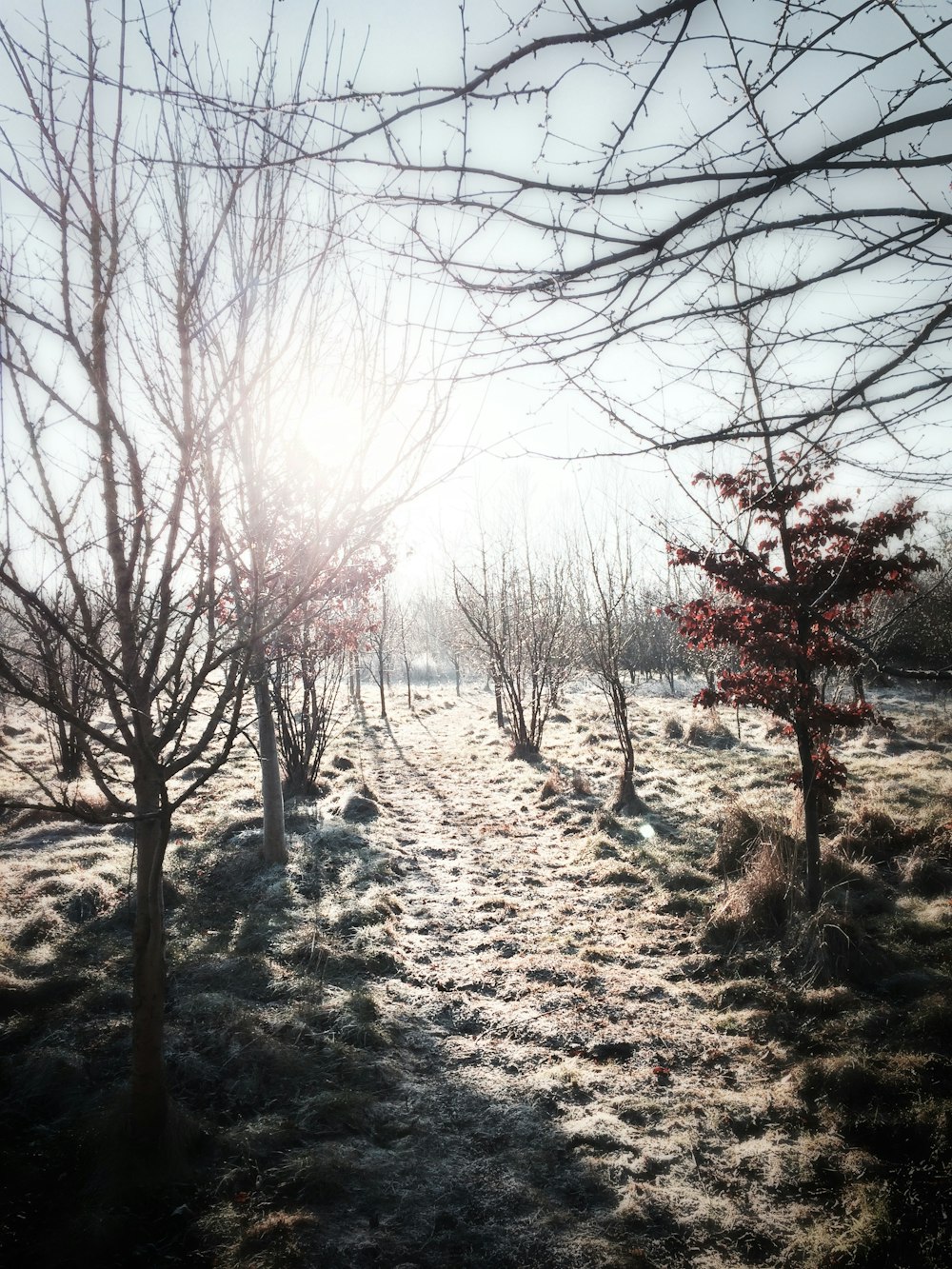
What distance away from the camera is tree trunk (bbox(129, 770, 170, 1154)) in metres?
2.68

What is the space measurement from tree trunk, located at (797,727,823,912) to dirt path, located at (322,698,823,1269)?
1.02 metres

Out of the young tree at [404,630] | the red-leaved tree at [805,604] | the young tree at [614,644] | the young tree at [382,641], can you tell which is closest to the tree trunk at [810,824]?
the red-leaved tree at [805,604]

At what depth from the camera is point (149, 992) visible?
2752 mm

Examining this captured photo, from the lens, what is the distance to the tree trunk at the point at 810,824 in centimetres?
477

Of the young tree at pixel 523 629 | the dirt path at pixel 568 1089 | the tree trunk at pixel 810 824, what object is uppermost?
the young tree at pixel 523 629

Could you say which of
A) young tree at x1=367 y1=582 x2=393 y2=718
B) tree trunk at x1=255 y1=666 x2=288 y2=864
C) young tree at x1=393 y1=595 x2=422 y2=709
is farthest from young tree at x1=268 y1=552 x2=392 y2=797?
young tree at x1=393 y1=595 x2=422 y2=709

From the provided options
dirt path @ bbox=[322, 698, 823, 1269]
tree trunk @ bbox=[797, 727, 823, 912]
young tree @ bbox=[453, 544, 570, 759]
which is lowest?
dirt path @ bbox=[322, 698, 823, 1269]

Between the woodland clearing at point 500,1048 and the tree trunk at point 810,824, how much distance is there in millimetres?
274

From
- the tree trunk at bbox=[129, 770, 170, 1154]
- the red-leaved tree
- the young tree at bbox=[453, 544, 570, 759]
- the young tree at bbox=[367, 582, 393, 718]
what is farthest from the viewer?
the young tree at bbox=[367, 582, 393, 718]

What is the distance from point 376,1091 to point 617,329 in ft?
12.8

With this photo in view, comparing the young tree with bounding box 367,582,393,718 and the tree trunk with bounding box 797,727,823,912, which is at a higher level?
the young tree with bounding box 367,582,393,718

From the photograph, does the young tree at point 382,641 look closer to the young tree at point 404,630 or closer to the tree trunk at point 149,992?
the young tree at point 404,630

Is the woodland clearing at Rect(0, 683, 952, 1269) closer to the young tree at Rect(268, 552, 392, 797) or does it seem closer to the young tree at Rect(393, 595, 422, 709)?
the young tree at Rect(268, 552, 392, 797)

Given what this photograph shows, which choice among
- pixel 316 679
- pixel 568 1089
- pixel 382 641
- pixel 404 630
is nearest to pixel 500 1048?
pixel 568 1089
